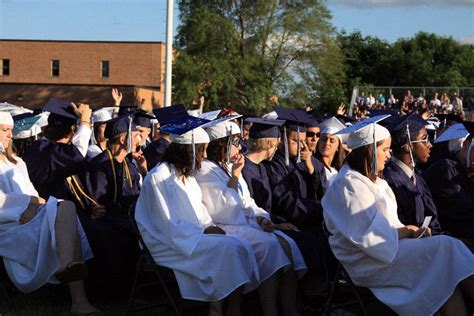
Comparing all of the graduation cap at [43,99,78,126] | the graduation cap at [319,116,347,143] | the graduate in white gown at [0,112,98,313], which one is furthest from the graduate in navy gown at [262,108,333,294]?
the graduation cap at [43,99,78,126]

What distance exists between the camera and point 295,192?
805 centimetres

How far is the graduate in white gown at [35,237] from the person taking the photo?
685 cm

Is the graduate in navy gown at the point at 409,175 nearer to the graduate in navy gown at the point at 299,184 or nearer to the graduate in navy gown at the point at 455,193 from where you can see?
the graduate in navy gown at the point at 455,193

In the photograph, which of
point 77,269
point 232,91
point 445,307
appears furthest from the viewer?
A: point 232,91

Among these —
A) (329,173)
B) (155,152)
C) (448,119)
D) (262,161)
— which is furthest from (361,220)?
(448,119)

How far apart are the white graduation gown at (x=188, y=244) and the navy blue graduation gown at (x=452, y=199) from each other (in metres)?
2.18

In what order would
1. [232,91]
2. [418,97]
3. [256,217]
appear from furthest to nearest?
[232,91], [418,97], [256,217]

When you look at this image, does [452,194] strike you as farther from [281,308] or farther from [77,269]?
[77,269]

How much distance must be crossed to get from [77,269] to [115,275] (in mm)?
1053

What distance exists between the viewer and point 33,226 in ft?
23.4

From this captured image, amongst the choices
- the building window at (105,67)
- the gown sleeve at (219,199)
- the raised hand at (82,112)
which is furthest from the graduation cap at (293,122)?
the building window at (105,67)

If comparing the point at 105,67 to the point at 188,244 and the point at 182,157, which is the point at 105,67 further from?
the point at 188,244

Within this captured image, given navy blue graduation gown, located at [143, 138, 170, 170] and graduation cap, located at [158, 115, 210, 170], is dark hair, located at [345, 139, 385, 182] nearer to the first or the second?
graduation cap, located at [158, 115, 210, 170]

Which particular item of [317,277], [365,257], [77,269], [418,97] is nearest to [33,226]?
[77,269]
